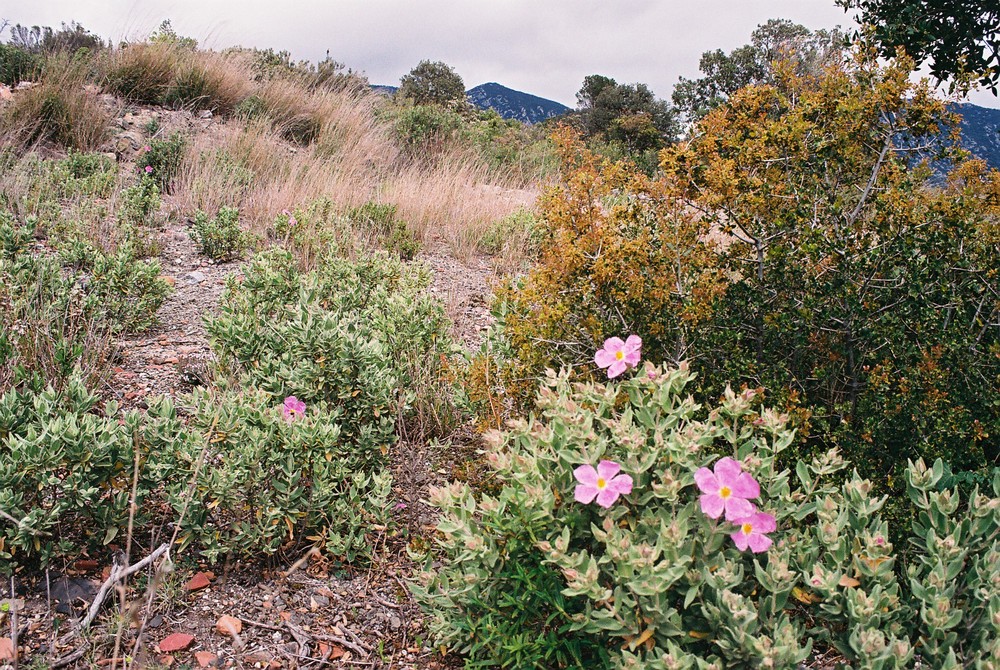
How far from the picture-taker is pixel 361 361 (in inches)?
103

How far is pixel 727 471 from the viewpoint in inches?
58.9

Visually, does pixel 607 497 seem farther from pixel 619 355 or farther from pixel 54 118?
pixel 54 118

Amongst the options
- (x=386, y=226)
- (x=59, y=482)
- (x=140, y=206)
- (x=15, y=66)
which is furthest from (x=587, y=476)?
(x=15, y=66)

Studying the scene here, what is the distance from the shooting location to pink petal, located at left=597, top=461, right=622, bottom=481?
1563mm

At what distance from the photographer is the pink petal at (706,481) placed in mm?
1502

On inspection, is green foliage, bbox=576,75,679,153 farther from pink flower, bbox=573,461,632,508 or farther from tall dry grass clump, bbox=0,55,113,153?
pink flower, bbox=573,461,632,508

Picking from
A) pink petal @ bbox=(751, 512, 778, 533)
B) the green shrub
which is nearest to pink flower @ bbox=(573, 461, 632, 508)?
pink petal @ bbox=(751, 512, 778, 533)

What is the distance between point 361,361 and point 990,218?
2351 mm

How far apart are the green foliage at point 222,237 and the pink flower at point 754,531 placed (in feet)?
15.9

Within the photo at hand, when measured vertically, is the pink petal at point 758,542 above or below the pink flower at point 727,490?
below

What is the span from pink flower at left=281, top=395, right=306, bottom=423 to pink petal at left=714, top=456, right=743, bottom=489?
57.6 inches

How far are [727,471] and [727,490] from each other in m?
0.04

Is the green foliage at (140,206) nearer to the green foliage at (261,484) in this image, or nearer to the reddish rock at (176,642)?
the green foliage at (261,484)

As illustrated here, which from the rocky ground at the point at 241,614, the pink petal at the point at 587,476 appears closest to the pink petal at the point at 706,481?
the pink petal at the point at 587,476
